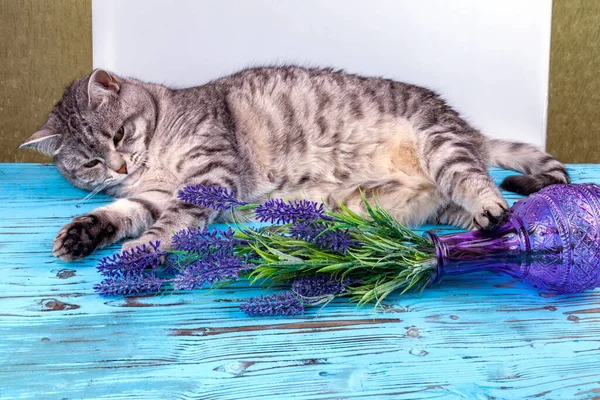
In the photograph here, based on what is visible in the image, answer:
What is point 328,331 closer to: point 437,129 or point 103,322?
point 103,322

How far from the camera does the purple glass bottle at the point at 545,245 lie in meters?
1.30

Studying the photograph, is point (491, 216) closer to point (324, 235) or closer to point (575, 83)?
point (324, 235)

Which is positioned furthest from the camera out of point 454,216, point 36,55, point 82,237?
point 36,55

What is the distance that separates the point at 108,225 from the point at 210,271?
2.33 feet

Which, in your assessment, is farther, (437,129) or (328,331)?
(437,129)

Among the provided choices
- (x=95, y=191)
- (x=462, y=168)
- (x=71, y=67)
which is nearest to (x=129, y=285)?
(x=95, y=191)

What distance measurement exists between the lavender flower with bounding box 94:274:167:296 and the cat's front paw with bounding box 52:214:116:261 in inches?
11.5

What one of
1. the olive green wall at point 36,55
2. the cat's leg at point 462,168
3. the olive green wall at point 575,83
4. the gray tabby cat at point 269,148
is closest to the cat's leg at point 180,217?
the gray tabby cat at point 269,148

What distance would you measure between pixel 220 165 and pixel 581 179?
4.87 feet

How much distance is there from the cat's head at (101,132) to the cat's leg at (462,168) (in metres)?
1.02

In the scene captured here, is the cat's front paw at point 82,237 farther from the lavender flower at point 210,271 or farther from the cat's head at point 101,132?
the lavender flower at point 210,271

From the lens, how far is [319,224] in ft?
4.49

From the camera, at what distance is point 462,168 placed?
1.92 metres

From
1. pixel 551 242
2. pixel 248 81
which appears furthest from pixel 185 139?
pixel 551 242
